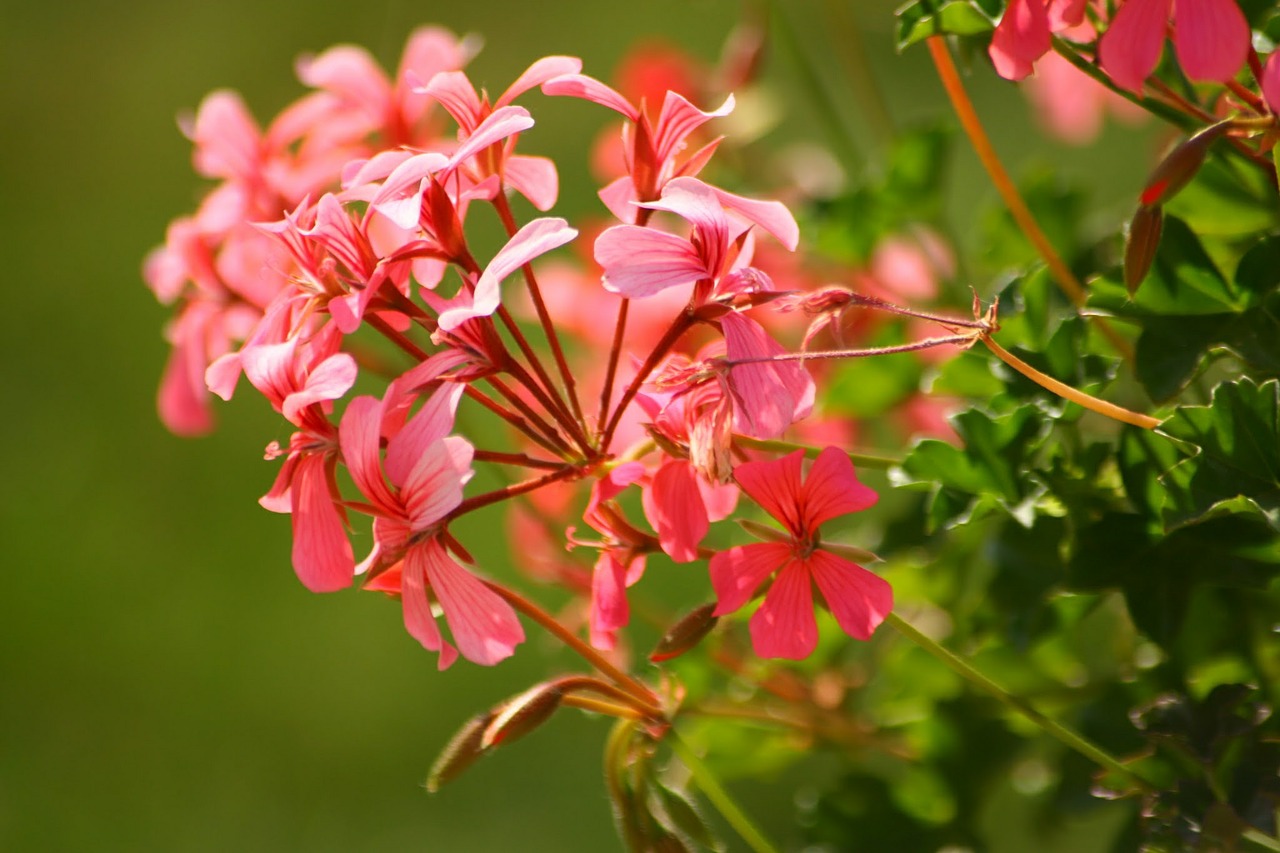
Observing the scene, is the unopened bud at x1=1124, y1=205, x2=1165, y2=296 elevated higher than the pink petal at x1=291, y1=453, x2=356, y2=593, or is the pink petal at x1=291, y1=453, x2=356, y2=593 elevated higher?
the pink petal at x1=291, y1=453, x2=356, y2=593

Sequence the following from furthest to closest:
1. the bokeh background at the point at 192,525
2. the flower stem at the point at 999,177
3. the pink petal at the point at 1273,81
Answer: the bokeh background at the point at 192,525 → the flower stem at the point at 999,177 → the pink petal at the point at 1273,81

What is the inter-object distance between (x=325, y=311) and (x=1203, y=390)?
0.31 metres

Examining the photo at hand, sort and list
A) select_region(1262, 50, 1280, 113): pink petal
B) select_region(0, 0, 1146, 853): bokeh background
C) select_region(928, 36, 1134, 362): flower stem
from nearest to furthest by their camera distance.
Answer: select_region(1262, 50, 1280, 113): pink petal, select_region(928, 36, 1134, 362): flower stem, select_region(0, 0, 1146, 853): bokeh background

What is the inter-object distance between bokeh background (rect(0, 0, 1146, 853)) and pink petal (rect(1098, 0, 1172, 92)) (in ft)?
2.75

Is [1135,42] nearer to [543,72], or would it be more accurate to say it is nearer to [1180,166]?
[1180,166]

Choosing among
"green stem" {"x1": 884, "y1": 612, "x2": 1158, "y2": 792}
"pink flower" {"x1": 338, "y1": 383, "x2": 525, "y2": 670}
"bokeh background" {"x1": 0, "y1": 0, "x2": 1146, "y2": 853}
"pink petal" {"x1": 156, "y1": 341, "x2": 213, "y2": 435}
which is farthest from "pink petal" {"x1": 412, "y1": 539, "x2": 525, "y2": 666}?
"bokeh background" {"x1": 0, "y1": 0, "x2": 1146, "y2": 853}

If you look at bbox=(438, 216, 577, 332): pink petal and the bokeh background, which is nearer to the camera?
bbox=(438, 216, 577, 332): pink petal

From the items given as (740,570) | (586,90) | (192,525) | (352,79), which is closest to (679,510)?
(740,570)

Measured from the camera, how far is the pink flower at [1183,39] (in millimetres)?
305

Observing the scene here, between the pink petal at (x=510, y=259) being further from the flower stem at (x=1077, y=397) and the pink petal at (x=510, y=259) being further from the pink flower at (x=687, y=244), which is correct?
the flower stem at (x=1077, y=397)

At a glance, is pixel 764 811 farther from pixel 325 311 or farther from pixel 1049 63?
pixel 325 311

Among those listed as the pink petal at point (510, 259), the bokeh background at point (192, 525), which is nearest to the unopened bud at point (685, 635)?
the pink petal at point (510, 259)

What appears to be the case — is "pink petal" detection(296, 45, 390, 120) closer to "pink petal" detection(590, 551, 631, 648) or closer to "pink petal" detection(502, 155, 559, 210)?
"pink petal" detection(502, 155, 559, 210)

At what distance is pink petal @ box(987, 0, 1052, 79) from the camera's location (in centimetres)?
33
